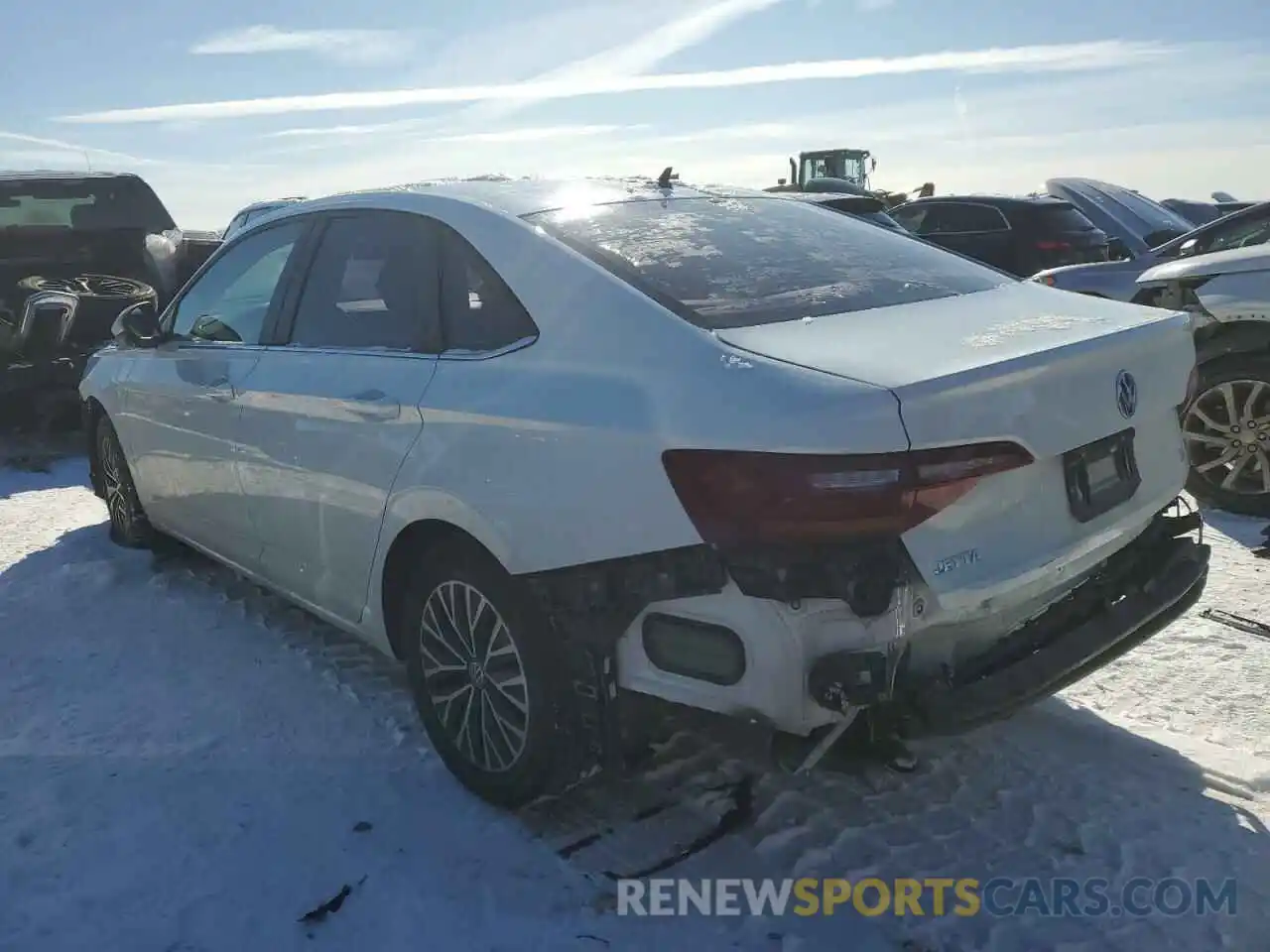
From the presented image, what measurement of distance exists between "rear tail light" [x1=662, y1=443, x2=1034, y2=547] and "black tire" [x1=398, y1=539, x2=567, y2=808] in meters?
0.67

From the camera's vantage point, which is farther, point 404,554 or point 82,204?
point 82,204

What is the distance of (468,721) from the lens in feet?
9.72

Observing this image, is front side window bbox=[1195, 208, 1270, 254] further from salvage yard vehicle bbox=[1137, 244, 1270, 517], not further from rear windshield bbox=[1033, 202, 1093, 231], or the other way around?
rear windshield bbox=[1033, 202, 1093, 231]

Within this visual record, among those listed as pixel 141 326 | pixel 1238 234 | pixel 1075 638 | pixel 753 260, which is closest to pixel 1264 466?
pixel 1238 234

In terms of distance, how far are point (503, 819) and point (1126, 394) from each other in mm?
1988

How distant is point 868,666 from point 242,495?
2578 mm

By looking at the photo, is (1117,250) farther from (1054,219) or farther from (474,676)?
(474,676)

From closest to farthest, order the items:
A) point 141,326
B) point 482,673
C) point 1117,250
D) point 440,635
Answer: point 482,673 < point 440,635 < point 141,326 < point 1117,250

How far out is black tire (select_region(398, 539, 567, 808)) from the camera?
2.64 meters

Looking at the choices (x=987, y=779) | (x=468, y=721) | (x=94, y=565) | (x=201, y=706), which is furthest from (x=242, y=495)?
(x=987, y=779)

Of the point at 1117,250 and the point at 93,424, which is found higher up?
the point at 1117,250

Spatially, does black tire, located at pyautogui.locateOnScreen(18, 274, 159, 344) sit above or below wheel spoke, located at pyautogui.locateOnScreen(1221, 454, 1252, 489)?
above

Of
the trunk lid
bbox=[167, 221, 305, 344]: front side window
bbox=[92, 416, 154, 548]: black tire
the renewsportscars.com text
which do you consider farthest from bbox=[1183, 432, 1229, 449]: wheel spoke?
bbox=[92, 416, 154, 548]: black tire

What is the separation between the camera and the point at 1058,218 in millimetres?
12414
